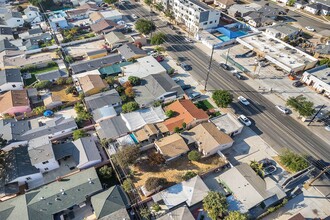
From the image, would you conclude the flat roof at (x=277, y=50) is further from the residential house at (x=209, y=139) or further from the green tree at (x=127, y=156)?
the green tree at (x=127, y=156)

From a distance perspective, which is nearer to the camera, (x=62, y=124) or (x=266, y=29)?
(x=62, y=124)

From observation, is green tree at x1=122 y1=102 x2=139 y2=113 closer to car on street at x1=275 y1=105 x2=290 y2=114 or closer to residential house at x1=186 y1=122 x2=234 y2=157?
residential house at x1=186 y1=122 x2=234 y2=157

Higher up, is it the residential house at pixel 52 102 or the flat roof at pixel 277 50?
the flat roof at pixel 277 50

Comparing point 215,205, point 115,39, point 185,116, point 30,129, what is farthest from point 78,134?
point 115,39

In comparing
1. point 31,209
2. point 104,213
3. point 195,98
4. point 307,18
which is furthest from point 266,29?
point 31,209

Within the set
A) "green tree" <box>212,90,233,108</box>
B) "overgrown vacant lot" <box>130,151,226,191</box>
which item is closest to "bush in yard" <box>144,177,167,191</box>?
"overgrown vacant lot" <box>130,151,226,191</box>

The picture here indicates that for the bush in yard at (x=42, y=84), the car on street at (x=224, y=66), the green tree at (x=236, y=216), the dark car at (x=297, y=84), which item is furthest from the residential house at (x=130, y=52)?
the green tree at (x=236, y=216)

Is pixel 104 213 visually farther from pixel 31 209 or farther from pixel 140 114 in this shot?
pixel 140 114
